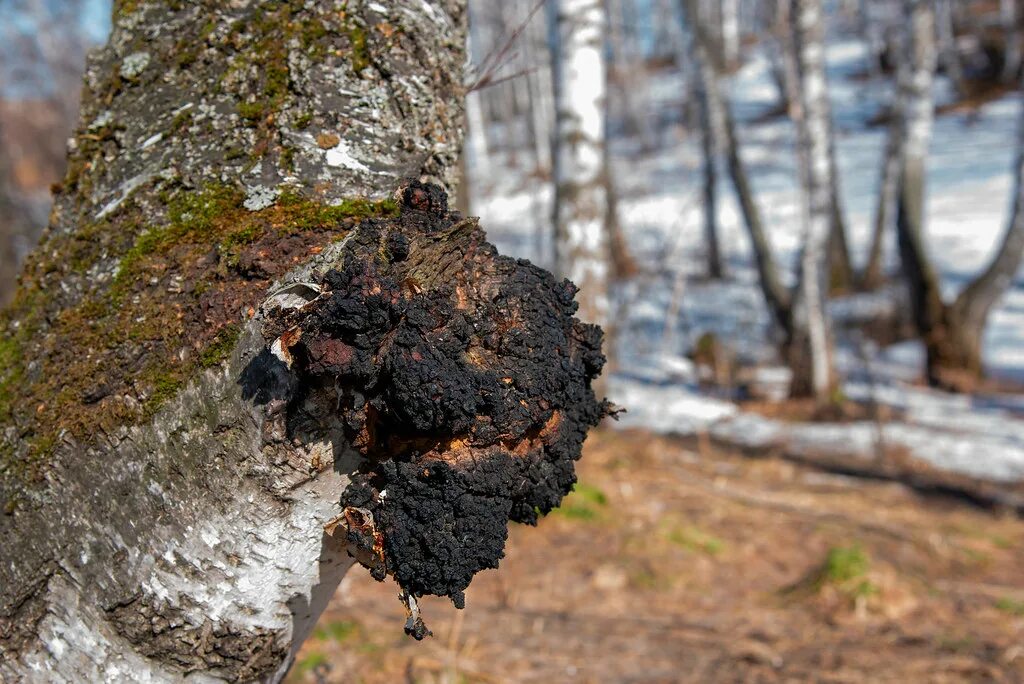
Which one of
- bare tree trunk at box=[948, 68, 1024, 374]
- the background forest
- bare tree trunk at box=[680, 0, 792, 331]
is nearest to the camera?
the background forest

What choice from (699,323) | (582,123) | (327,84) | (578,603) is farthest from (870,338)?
(327,84)

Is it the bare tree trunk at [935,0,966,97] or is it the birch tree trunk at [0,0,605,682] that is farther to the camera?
the bare tree trunk at [935,0,966,97]

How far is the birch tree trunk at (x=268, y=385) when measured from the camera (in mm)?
1012

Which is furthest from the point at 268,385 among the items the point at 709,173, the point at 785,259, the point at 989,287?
the point at 785,259

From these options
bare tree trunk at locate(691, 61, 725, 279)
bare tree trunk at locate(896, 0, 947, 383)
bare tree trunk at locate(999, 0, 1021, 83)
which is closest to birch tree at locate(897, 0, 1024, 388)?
bare tree trunk at locate(896, 0, 947, 383)

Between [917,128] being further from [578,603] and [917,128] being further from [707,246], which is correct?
[578,603]

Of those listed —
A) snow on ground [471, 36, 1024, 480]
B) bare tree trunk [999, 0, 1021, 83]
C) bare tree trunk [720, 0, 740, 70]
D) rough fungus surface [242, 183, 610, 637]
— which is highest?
bare tree trunk [720, 0, 740, 70]

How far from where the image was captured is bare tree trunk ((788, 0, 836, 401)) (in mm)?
7863

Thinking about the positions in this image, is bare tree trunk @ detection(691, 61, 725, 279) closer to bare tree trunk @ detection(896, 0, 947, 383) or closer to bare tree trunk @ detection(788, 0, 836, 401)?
bare tree trunk @ detection(896, 0, 947, 383)

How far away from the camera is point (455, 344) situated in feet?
3.35

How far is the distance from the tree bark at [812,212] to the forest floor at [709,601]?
3129mm

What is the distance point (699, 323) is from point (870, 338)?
2.81m

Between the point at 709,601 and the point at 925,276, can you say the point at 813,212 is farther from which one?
the point at 709,601

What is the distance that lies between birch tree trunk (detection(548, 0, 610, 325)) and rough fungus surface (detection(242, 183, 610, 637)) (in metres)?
4.70
